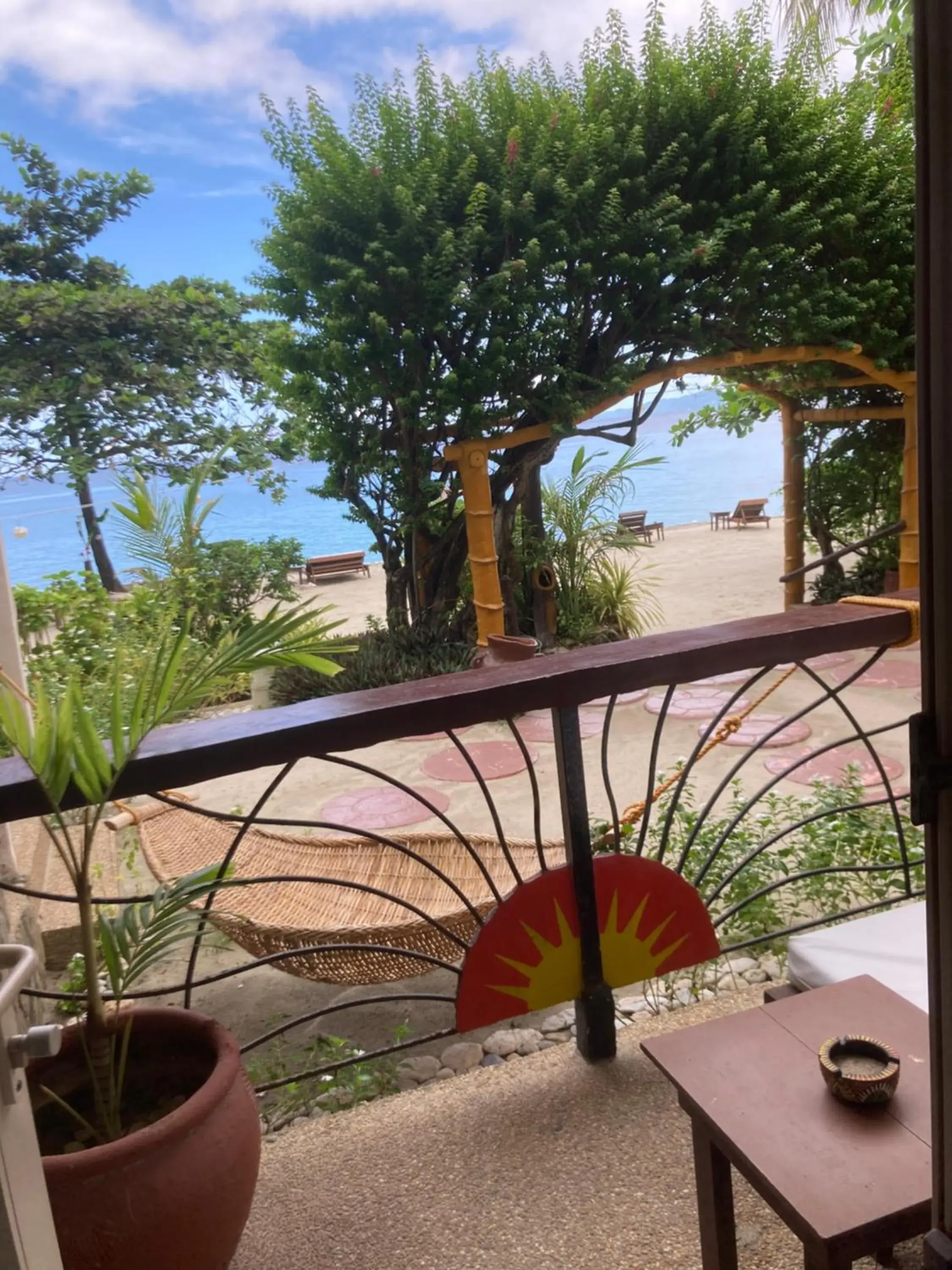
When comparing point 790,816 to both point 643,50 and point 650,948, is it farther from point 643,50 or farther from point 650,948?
point 643,50

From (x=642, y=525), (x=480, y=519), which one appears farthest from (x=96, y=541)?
(x=642, y=525)

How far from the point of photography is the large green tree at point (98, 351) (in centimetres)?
877

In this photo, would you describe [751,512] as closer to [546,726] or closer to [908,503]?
[908,503]

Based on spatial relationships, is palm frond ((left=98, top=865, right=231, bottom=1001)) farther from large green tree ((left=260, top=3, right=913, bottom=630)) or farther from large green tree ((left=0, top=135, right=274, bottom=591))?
large green tree ((left=0, top=135, right=274, bottom=591))

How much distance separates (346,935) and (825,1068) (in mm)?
1441

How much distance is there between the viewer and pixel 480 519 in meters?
5.63

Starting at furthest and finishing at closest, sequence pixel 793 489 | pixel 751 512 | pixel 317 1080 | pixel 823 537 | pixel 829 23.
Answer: pixel 751 512
pixel 823 537
pixel 793 489
pixel 829 23
pixel 317 1080

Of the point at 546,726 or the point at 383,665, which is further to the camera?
the point at 383,665

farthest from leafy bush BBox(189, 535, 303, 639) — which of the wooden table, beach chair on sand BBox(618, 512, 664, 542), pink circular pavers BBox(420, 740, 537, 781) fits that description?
beach chair on sand BBox(618, 512, 664, 542)

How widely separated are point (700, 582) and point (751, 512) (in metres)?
6.07

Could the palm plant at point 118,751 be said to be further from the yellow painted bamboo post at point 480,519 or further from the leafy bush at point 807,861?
the yellow painted bamboo post at point 480,519

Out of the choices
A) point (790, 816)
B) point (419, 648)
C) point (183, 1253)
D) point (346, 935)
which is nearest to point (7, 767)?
point (183, 1253)

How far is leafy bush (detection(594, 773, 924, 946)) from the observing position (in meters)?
2.32

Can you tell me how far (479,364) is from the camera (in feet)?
18.1
